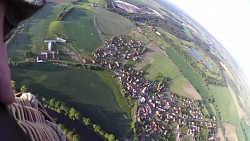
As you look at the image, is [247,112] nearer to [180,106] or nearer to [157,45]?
[180,106]

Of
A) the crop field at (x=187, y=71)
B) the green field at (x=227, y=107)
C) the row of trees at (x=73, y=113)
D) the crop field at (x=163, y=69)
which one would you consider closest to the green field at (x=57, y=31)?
the crop field at (x=163, y=69)

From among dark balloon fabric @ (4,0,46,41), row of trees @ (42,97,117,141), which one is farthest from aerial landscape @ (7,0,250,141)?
dark balloon fabric @ (4,0,46,41)

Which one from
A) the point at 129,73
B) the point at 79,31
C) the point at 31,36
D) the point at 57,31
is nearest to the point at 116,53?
the point at 129,73

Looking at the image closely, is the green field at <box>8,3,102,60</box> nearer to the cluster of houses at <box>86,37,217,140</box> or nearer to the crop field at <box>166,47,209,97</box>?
the cluster of houses at <box>86,37,217,140</box>

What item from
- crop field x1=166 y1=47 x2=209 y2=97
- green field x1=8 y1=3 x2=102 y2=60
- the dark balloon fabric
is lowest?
crop field x1=166 y1=47 x2=209 y2=97

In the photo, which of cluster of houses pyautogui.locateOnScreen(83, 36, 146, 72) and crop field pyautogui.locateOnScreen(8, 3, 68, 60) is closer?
crop field pyautogui.locateOnScreen(8, 3, 68, 60)

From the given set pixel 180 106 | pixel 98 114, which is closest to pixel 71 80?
pixel 98 114

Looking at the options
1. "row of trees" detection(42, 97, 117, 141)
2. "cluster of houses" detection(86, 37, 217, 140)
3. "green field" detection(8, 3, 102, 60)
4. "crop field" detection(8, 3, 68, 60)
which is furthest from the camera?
"green field" detection(8, 3, 102, 60)
